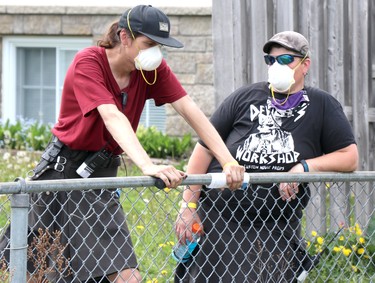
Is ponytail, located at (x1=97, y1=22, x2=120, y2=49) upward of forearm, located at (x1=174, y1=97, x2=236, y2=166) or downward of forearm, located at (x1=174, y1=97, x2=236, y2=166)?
upward

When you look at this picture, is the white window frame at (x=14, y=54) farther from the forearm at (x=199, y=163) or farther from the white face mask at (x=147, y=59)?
the white face mask at (x=147, y=59)

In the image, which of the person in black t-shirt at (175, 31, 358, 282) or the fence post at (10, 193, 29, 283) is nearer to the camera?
the fence post at (10, 193, 29, 283)

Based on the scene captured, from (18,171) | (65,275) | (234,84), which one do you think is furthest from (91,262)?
(18,171)

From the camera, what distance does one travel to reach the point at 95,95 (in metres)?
4.81

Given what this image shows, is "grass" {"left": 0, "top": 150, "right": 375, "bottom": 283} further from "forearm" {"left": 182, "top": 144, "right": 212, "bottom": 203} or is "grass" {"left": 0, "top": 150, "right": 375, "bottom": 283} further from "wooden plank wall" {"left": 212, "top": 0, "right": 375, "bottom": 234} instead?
"wooden plank wall" {"left": 212, "top": 0, "right": 375, "bottom": 234}

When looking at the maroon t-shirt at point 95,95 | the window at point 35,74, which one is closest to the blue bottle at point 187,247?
the maroon t-shirt at point 95,95

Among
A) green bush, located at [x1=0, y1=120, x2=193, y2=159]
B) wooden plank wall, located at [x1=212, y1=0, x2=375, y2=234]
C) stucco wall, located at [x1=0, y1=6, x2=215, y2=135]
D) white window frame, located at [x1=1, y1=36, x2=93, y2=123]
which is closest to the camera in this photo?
wooden plank wall, located at [x1=212, y1=0, x2=375, y2=234]

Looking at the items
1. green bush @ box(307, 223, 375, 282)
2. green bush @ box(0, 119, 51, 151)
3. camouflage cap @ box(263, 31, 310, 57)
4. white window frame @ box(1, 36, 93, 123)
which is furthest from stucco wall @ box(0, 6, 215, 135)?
camouflage cap @ box(263, 31, 310, 57)

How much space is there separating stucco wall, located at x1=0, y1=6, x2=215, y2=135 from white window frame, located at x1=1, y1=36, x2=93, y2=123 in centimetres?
12

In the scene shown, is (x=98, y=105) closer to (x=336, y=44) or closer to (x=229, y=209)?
(x=229, y=209)

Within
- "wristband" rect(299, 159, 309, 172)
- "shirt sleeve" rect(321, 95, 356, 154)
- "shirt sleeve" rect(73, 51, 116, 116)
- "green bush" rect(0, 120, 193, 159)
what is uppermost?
"shirt sleeve" rect(73, 51, 116, 116)

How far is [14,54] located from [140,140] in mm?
2147

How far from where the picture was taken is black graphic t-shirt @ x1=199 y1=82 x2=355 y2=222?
17.0 feet

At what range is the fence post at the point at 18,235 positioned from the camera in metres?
4.10
